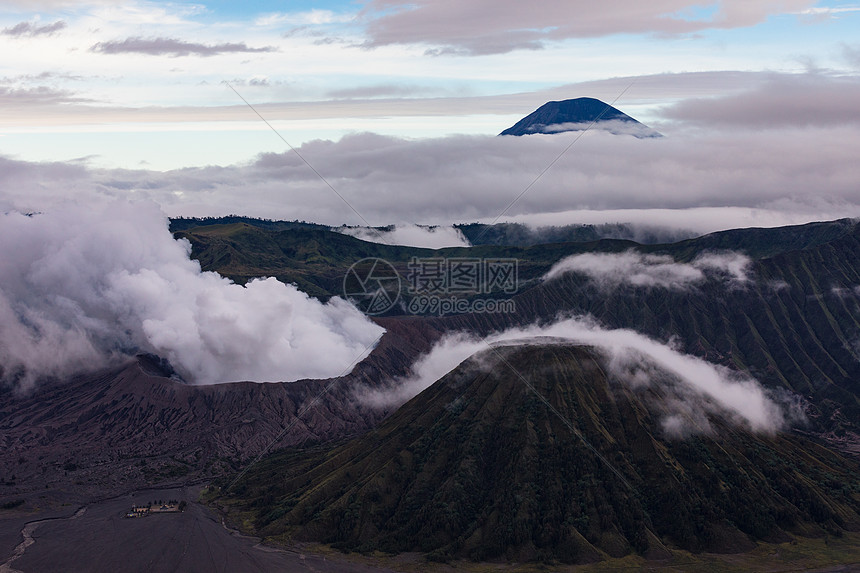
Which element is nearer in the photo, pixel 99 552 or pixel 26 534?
pixel 99 552

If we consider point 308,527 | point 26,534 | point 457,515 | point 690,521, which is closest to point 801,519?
point 690,521

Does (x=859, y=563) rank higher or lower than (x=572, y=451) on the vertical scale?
lower

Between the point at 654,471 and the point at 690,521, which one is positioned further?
the point at 654,471

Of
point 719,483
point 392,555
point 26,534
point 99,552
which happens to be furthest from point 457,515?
point 26,534

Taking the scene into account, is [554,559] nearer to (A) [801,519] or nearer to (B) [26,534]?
(A) [801,519]

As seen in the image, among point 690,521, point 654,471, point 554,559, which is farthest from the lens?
point 654,471

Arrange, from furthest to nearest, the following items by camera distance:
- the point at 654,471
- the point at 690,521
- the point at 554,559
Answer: the point at 654,471
the point at 690,521
the point at 554,559

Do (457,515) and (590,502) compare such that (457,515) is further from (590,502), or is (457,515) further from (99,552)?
(99,552)

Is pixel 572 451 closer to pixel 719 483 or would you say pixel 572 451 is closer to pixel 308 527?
pixel 719 483
